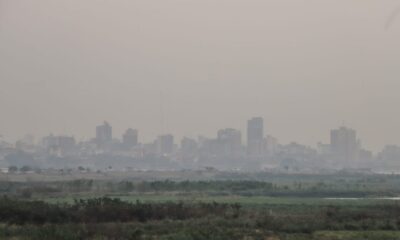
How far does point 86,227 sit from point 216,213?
12757mm

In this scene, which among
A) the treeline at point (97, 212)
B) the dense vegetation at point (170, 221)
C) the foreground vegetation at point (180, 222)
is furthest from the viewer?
the treeline at point (97, 212)

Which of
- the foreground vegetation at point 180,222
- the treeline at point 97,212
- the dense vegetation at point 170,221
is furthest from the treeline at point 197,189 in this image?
the dense vegetation at point 170,221

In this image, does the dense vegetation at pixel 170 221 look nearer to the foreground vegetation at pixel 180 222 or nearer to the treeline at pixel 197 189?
the foreground vegetation at pixel 180 222

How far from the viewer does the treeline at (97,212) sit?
41438 millimetres

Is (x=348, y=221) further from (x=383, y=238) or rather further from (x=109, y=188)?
(x=109, y=188)

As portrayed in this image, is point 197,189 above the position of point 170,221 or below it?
above

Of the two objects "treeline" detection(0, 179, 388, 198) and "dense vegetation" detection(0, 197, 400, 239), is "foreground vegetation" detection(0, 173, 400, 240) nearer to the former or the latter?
"dense vegetation" detection(0, 197, 400, 239)

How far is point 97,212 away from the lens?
44312 millimetres

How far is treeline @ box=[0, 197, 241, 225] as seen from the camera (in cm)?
4144

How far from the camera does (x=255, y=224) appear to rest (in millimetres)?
40312

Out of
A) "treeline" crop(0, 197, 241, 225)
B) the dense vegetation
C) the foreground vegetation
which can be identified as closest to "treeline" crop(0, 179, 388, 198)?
the foreground vegetation

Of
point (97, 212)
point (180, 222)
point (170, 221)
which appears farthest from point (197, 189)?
point (180, 222)

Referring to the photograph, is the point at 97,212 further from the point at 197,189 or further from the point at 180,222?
the point at 197,189

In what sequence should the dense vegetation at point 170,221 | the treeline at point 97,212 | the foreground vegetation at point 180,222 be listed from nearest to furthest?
1. the foreground vegetation at point 180,222
2. the dense vegetation at point 170,221
3. the treeline at point 97,212
